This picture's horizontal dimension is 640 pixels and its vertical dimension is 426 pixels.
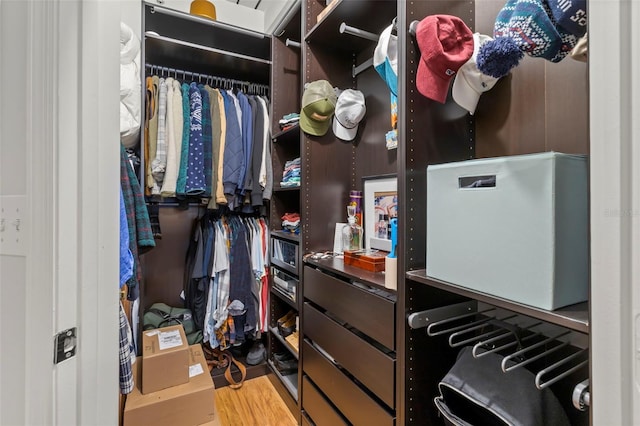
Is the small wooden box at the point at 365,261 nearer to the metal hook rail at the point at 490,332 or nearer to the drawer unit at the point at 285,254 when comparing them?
the metal hook rail at the point at 490,332

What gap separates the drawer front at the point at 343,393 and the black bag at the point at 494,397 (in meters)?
0.25

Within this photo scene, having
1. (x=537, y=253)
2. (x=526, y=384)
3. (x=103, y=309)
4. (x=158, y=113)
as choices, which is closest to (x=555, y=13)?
(x=537, y=253)

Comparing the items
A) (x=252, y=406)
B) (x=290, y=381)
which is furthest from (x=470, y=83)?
(x=252, y=406)

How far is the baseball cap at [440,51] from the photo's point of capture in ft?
2.95

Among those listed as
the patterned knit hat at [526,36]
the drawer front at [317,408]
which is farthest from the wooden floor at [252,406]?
the patterned knit hat at [526,36]

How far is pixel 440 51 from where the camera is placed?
89cm

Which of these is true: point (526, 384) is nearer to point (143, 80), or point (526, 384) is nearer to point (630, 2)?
point (630, 2)

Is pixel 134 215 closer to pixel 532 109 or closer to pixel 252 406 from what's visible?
pixel 252 406

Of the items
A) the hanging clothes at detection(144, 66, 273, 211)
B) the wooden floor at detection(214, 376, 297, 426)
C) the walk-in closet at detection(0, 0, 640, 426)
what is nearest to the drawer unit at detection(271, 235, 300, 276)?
the walk-in closet at detection(0, 0, 640, 426)

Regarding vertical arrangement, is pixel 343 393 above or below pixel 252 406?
above

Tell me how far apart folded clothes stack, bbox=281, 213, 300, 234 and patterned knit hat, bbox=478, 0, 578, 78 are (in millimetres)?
1277

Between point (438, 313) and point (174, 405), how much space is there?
51.9 inches

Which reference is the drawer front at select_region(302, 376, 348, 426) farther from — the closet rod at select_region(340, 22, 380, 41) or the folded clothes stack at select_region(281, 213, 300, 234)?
the closet rod at select_region(340, 22, 380, 41)

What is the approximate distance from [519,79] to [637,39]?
0.76 metres
